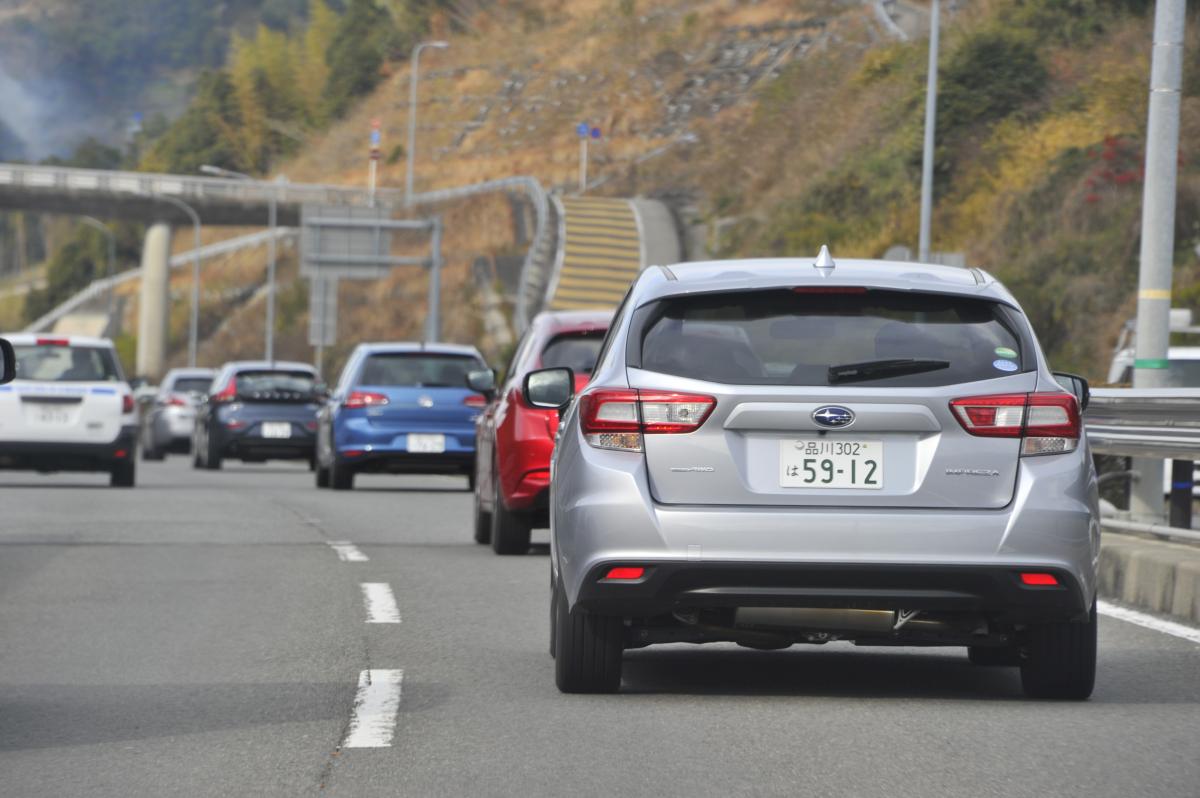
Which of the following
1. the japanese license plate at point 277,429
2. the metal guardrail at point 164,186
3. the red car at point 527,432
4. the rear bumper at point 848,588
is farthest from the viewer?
the metal guardrail at point 164,186

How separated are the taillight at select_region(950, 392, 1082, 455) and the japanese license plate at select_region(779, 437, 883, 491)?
336mm

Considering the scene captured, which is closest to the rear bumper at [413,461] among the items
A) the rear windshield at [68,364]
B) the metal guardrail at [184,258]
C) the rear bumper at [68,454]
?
the rear bumper at [68,454]

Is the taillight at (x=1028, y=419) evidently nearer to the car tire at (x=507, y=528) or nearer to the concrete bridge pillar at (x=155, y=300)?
the car tire at (x=507, y=528)

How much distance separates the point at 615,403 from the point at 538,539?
10044 millimetres

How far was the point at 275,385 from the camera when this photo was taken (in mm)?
31312

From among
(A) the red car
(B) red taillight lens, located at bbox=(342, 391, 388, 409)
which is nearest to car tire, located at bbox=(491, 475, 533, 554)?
(A) the red car

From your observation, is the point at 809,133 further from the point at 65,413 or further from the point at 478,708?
the point at 478,708

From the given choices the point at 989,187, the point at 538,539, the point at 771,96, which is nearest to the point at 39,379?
the point at 538,539

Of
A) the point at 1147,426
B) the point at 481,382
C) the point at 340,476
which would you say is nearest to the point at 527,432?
the point at 481,382

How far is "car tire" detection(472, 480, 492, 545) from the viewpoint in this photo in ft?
53.6

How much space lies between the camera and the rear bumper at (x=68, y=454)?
2419cm

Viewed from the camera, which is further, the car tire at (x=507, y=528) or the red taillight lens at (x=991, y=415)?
the car tire at (x=507, y=528)

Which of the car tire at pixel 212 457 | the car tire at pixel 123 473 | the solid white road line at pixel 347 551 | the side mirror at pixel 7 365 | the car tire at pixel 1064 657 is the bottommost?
the car tire at pixel 212 457

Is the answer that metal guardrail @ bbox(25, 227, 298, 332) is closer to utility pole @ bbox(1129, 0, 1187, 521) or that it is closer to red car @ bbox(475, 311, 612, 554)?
red car @ bbox(475, 311, 612, 554)
